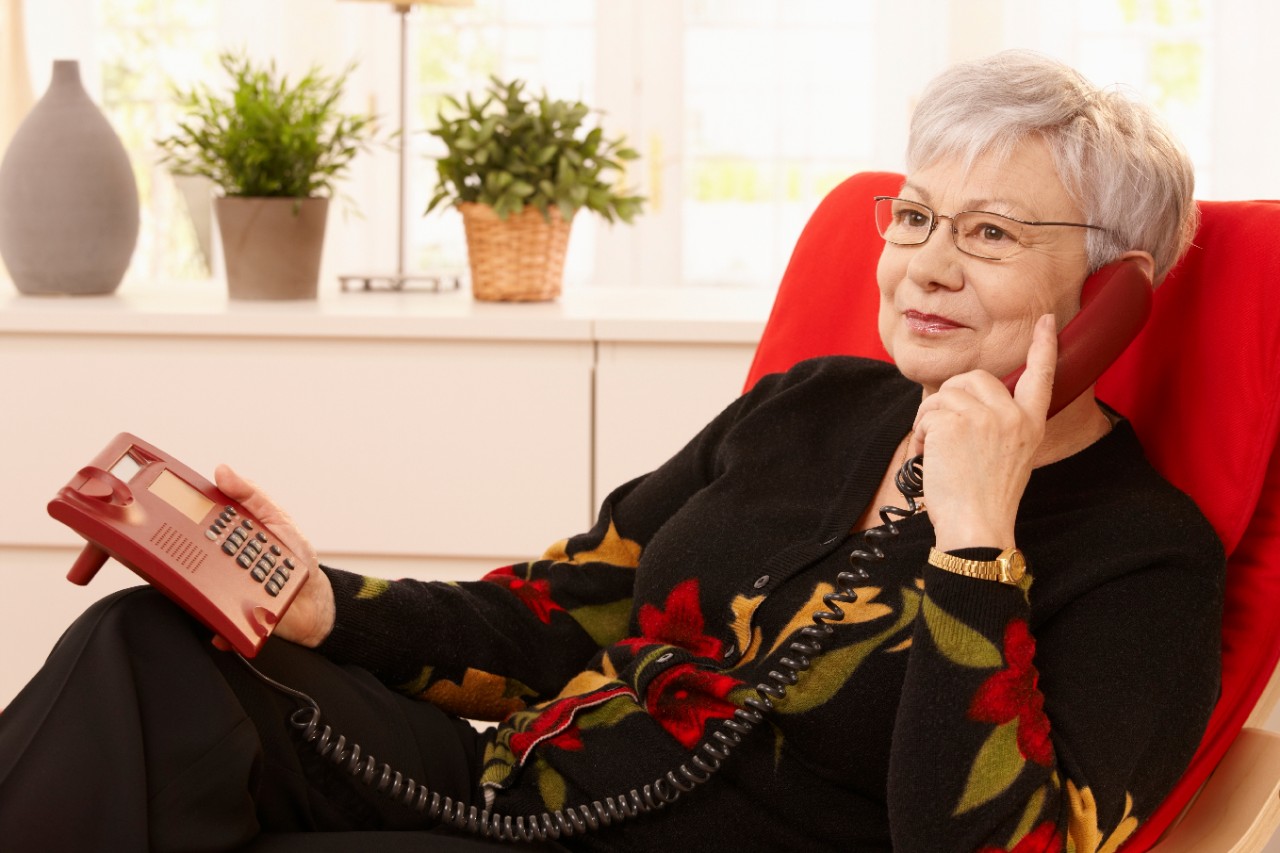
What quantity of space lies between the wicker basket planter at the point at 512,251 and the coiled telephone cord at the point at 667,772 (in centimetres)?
129

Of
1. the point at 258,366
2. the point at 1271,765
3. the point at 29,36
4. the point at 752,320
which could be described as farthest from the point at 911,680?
the point at 29,36

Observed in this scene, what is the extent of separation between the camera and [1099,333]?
3.68 ft

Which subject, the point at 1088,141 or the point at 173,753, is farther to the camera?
the point at 1088,141

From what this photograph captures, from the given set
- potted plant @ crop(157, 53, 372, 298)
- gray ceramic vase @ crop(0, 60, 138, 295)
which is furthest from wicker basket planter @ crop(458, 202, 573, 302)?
gray ceramic vase @ crop(0, 60, 138, 295)

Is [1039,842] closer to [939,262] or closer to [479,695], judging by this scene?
[939,262]

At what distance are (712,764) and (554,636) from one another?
0.95 ft

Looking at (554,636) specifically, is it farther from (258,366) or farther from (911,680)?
(258,366)

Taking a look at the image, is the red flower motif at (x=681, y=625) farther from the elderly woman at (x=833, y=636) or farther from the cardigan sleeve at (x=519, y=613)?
the cardigan sleeve at (x=519, y=613)

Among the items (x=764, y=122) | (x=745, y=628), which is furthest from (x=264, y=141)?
(x=764, y=122)

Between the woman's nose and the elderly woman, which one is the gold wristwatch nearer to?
the elderly woman

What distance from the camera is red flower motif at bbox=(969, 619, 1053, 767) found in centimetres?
97

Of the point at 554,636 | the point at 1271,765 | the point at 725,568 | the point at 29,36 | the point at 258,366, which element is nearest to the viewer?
the point at 1271,765

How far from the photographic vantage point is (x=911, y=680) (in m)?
1.00

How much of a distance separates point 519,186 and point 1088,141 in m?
1.30
